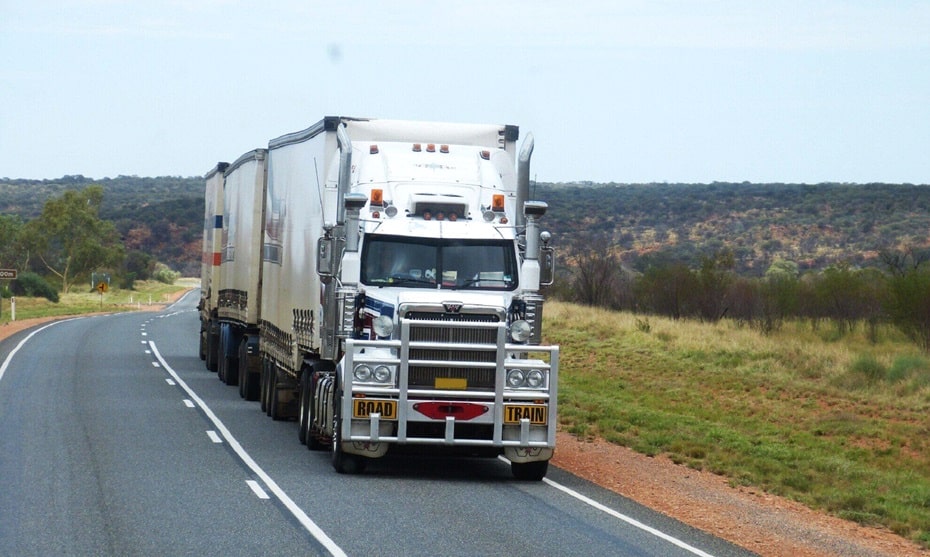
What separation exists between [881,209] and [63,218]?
64.8m

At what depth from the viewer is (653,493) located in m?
15.1

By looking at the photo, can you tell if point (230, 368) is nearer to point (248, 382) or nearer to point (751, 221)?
point (248, 382)

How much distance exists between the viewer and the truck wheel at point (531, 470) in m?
15.1

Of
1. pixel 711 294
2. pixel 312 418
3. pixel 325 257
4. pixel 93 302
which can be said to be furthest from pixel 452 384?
pixel 93 302

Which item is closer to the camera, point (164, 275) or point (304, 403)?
point (304, 403)

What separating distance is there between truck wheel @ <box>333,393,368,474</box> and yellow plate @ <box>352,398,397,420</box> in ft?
1.60

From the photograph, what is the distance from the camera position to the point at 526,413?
14.6 metres

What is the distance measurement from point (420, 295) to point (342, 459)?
2020mm

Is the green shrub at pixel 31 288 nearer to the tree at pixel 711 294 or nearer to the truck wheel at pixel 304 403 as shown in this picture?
the tree at pixel 711 294

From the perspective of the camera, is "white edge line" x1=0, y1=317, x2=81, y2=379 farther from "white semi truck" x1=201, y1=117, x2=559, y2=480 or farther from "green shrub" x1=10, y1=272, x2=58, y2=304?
"green shrub" x1=10, y1=272, x2=58, y2=304

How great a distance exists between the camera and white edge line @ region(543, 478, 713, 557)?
11226 millimetres

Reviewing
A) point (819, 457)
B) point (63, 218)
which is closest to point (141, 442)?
point (819, 457)

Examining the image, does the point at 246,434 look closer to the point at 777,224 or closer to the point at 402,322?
the point at 402,322

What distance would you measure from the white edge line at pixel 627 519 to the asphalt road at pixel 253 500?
2 centimetres
